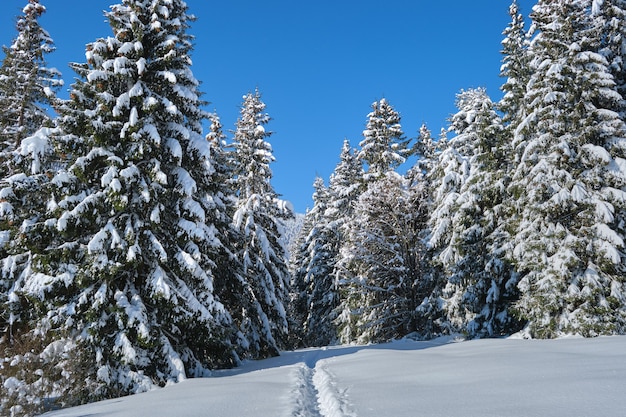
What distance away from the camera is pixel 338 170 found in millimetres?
35312

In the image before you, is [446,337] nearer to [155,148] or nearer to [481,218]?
[481,218]

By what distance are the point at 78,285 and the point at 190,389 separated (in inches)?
191

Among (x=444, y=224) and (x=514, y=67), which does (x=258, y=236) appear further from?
(x=514, y=67)

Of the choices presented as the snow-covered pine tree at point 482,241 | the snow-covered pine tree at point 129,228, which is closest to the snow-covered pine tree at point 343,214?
the snow-covered pine tree at point 482,241

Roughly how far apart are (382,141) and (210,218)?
15958 mm

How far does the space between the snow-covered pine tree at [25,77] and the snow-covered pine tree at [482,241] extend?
2103 centimetres

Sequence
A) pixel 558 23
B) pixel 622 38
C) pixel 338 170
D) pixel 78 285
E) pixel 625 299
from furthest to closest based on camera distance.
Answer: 1. pixel 338 170
2. pixel 622 38
3. pixel 558 23
4. pixel 625 299
5. pixel 78 285

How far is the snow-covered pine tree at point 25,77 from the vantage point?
1827cm

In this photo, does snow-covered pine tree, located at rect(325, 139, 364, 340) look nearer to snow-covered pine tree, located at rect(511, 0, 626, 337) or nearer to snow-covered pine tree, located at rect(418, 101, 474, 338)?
snow-covered pine tree, located at rect(418, 101, 474, 338)

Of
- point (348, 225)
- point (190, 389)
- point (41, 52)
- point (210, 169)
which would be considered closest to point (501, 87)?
point (348, 225)

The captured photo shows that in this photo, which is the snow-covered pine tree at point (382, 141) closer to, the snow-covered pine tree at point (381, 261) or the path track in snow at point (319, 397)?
the snow-covered pine tree at point (381, 261)

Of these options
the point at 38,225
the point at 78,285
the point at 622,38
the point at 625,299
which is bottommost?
the point at 625,299

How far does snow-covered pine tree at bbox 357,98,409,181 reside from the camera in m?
28.4

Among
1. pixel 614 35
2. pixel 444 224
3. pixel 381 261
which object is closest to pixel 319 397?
pixel 444 224
